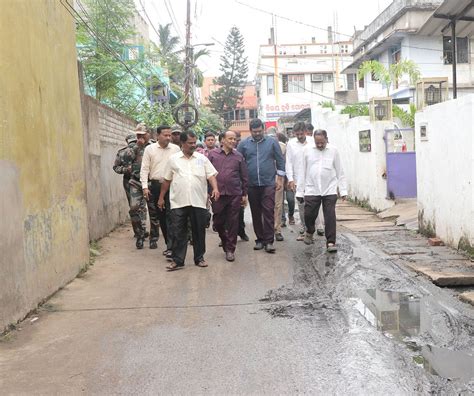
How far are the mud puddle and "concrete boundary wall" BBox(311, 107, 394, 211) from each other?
6.52m

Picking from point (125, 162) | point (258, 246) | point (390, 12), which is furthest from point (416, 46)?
point (125, 162)

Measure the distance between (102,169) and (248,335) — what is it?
563 centimetres

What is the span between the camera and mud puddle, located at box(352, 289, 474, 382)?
3.67m

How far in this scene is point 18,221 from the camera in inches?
182

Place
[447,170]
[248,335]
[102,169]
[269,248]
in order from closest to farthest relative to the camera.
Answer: [248,335] < [447,170] < [269,248] < [102,169]

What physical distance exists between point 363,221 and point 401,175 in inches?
59.5

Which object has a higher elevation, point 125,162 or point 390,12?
point 390,12

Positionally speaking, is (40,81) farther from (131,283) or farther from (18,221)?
(131,283)

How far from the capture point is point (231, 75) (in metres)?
57.5

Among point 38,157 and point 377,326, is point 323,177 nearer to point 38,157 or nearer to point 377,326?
point 377,326

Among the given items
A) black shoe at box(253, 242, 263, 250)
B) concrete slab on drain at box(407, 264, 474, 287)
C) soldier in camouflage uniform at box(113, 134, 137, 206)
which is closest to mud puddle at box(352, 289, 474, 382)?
concrete slab on drain at box(407, 264, 474, 287)

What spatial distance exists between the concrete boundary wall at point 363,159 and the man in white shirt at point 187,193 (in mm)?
5950

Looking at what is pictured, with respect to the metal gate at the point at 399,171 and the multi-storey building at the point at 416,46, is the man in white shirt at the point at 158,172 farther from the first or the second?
the multi-storey building at the point at 416,46

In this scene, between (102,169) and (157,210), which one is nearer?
(157,210)
